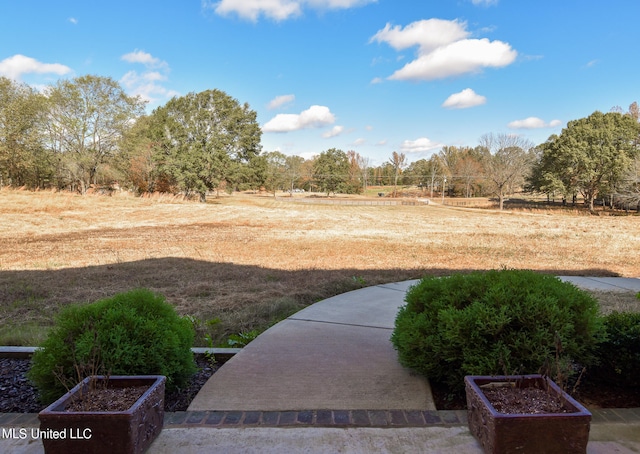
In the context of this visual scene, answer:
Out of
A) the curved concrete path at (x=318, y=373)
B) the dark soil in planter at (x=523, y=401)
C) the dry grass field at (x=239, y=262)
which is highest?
the dark soil in planter at (x=523, y=401)

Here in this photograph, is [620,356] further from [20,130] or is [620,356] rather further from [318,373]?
[20,130]

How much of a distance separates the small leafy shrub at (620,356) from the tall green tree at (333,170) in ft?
182

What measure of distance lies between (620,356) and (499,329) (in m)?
0.95

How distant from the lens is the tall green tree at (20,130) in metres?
27.9

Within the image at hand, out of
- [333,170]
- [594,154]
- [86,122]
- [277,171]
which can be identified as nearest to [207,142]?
[86,122]

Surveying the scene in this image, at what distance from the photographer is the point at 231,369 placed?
9.85ft

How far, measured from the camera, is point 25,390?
9.00ft

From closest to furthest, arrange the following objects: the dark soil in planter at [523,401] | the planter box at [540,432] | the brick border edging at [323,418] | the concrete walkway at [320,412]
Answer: the planter box at [540,432] → the dark soil in planter at [523,401] → the concrete walkway at [320,412] → the brick border edging at [323,418]

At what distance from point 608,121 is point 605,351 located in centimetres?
4070

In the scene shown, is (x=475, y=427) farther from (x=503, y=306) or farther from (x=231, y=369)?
(x=231, y=369)

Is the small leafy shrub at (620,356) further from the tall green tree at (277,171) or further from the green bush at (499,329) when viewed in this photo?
the tall green tree at (277,171)

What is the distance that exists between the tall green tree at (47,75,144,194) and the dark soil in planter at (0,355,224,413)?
1324 inches

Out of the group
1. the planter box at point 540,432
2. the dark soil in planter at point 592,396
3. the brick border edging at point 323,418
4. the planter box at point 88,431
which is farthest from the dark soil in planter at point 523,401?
the planter box at point 88,431

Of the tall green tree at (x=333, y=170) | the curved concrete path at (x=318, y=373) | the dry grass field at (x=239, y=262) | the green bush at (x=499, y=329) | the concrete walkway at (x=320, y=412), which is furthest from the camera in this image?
the tall green tree at (x=333, y=170)
